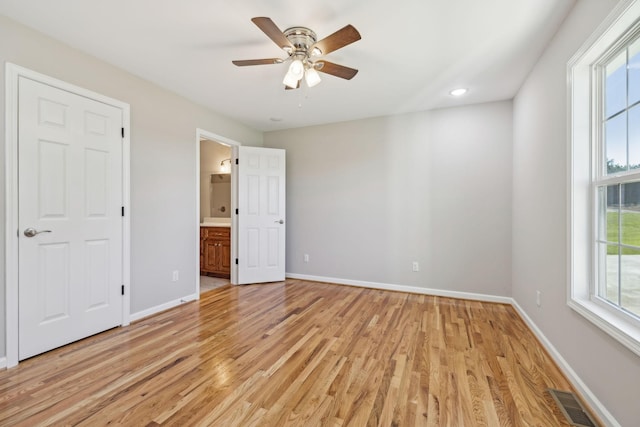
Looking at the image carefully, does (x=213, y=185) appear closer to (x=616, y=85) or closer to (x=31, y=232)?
(x=31, y=232)

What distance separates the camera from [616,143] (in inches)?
62.5

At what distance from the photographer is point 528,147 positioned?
2.71m

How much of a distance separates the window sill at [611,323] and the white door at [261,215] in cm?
352

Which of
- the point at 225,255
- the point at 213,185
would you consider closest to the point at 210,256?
the point at 225,255

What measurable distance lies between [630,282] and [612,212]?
42cm

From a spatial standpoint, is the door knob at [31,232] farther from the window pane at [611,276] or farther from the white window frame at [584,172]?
the window pane at [611,276]

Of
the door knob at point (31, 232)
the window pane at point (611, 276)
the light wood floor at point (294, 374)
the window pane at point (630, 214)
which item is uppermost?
the window pane at point (630, 214)

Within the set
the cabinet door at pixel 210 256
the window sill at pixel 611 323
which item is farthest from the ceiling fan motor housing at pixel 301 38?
the cabinet door at pixel 210 256

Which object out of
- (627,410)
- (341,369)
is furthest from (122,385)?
(627,410)

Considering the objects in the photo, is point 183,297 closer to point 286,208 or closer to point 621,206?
point 286,208

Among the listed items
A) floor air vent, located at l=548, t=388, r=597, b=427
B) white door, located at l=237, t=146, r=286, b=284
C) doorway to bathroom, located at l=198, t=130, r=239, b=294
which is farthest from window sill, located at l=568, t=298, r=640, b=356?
doorway to bathroom, located at l=198, t=130, r=239, b=294

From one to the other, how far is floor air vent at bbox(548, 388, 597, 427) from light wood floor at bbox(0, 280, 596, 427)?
2.4 inches

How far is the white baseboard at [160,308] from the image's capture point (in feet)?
9.24

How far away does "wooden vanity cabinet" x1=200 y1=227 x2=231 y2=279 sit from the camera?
14.9 feet
